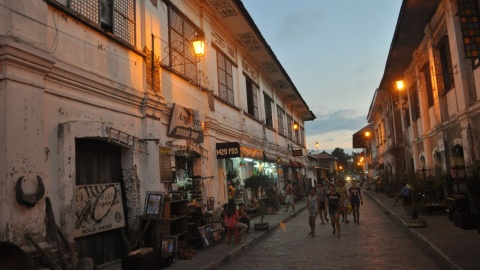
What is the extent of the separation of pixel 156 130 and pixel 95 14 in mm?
2957

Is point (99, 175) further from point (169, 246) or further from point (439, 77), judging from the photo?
point (439, 77)

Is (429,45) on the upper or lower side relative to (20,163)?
upper

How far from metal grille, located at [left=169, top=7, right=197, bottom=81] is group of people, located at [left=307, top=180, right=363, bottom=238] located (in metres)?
5.36

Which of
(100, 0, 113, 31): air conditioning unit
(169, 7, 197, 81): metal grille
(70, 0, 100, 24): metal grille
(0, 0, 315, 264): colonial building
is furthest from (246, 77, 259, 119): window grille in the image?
(70, 0, 100, 24): metal grille

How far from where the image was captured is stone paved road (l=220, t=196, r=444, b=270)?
25.2 feet

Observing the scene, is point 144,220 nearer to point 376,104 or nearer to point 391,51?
point 391,51

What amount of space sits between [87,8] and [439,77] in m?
12.3

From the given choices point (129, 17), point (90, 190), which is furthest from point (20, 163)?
point (129, 17)

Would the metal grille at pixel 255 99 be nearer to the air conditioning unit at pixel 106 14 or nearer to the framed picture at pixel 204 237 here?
the framed picture at pixel 204 237

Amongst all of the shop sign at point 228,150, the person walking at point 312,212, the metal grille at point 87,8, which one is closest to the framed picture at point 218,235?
the person walking at point 312,212

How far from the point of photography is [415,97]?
2009cm

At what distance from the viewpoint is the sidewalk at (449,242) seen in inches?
270

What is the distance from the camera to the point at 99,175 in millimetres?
7910

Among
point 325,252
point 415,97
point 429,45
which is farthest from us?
point 415,97
